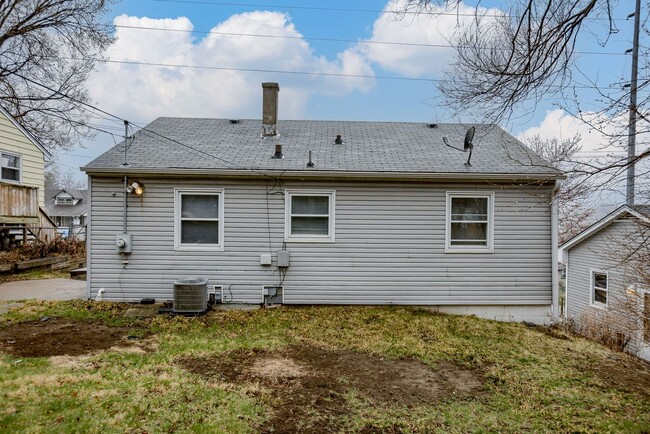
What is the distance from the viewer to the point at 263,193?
24.4ft

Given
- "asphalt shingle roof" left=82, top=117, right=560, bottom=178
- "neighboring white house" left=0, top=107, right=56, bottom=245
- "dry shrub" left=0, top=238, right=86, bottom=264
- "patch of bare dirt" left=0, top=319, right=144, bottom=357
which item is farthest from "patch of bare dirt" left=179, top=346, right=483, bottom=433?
"neighboring white house" left=0, top=107, right=56, bottom=245

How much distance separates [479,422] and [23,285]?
10.5 metres

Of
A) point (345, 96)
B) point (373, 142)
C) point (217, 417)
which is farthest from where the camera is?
point (345, 96)

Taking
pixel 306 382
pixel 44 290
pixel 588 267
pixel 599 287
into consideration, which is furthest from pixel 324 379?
pixel 588 267

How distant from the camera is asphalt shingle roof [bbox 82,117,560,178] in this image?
7425 mm

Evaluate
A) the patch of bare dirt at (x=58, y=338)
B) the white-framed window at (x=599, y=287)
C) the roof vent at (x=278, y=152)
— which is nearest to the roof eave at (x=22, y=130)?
the patch of bare dirt at (x=58, y=338)

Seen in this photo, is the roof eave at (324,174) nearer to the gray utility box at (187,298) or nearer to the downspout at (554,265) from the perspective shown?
the downspout at (554,265)

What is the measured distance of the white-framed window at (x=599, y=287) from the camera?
42.0ft

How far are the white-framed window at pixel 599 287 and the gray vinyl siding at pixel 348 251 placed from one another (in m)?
7.28

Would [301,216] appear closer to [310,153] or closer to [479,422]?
[310,153]

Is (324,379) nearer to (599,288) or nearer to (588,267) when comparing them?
(599,288)

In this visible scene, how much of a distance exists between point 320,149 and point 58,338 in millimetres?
5802

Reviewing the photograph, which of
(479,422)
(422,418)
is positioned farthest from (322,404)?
(479,422)

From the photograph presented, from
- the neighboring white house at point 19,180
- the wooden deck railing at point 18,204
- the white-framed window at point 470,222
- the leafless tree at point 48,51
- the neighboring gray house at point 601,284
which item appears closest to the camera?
the white-framed window at point 470,222
